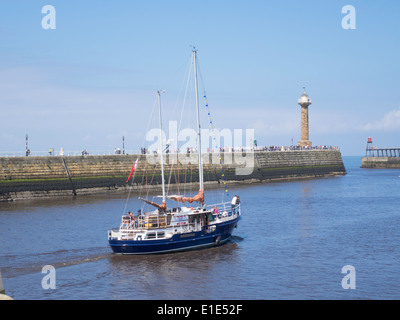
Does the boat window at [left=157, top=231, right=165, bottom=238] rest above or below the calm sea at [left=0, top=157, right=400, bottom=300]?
above

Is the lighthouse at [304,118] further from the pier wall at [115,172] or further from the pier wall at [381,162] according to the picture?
the pier wall at [381,162]

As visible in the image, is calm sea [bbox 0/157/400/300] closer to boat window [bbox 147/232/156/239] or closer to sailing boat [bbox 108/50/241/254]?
sailing boat [bbox 108/50/241/254]

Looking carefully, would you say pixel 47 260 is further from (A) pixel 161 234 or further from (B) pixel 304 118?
(B) pixel 304 118

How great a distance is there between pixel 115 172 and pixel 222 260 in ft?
139

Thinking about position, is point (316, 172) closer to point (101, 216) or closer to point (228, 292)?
point (101, 216)

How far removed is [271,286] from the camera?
82.0 ft

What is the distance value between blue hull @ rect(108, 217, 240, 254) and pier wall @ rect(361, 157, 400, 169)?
124 metres

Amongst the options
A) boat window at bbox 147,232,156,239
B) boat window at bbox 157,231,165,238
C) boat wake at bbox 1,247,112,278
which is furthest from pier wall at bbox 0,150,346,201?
boat wake at bbox 1,247,112,278

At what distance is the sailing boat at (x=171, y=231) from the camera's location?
3059 cm

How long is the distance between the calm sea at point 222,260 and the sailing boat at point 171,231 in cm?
65

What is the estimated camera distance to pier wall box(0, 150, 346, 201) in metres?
59.6

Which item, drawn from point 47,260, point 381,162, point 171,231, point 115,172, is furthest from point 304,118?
point 47,260

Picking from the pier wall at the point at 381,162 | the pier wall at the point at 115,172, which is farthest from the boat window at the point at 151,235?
the pier wall at the point at 381,162
